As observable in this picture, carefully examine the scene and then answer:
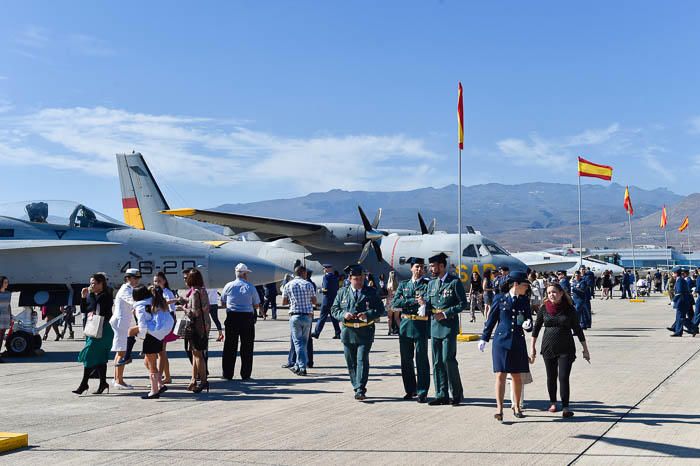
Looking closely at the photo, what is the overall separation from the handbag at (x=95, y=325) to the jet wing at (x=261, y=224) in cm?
1728

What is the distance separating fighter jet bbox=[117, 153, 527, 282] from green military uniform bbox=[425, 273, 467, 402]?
17.6m

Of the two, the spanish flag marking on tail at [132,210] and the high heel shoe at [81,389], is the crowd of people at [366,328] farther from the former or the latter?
the spanish flag marking on tail at [132,210]

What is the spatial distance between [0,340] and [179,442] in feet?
25.6

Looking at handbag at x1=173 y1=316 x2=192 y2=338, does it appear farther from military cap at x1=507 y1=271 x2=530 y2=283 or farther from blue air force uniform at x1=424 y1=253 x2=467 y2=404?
military cap at x1=507 y1=271 x2=530 y2=283

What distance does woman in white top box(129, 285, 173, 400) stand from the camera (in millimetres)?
10000

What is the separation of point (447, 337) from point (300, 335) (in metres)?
3.35

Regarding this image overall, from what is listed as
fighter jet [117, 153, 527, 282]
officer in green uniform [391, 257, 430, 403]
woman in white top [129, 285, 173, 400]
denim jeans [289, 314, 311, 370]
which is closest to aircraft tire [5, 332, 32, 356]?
woman in white top [129, 285, 173, 400]

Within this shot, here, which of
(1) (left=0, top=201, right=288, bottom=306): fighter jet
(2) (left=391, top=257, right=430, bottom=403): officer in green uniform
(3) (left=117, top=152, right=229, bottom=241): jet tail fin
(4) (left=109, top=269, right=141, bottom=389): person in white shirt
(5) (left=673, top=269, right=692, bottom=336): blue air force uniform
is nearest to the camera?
(2) (left=391, top=257, right=430, bottom=403): officer in green uniform

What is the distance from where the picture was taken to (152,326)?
399 inches

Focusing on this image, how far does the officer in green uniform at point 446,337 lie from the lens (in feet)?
30.0

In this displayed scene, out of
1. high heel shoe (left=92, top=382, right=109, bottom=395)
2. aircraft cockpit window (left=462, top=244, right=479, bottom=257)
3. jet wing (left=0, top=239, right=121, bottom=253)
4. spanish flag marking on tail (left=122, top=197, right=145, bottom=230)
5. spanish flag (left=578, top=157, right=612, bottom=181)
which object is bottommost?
high heel shoe (left=92, top=382, right=109, bottom=395)

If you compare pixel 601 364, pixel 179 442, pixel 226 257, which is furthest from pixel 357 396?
pixel 226 257

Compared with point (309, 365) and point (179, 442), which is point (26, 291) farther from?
point (179, 442)

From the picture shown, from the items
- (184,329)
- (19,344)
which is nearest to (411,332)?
(184,329)
